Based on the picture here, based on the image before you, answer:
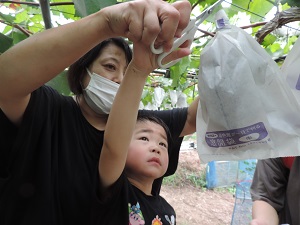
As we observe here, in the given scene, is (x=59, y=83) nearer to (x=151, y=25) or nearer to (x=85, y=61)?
(x=85, y=61)

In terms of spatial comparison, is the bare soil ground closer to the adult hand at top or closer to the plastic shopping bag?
the plastic shopping bag

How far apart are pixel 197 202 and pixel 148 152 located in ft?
18.7

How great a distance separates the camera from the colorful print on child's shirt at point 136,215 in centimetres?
79

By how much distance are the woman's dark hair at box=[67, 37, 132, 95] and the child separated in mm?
238

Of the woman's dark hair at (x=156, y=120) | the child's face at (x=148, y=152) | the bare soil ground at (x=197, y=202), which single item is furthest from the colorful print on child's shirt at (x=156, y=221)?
the bare soil ground at (x=197, y=202)

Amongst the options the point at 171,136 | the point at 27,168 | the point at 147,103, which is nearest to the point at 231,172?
the point at 147,103

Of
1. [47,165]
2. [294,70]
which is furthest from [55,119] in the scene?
[294,70]

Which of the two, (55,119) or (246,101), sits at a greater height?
(246,101)

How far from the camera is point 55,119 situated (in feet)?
2.41

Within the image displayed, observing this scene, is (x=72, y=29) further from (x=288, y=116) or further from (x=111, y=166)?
(x=288, y=116)

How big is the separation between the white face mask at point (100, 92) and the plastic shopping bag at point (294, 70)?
44cm

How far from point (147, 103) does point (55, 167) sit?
9.03ft

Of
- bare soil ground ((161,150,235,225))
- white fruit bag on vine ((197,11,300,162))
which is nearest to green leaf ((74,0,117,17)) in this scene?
white fruit bag on vine ((197,11,300,162))

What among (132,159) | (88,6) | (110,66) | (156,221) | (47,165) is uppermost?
(88,6)
